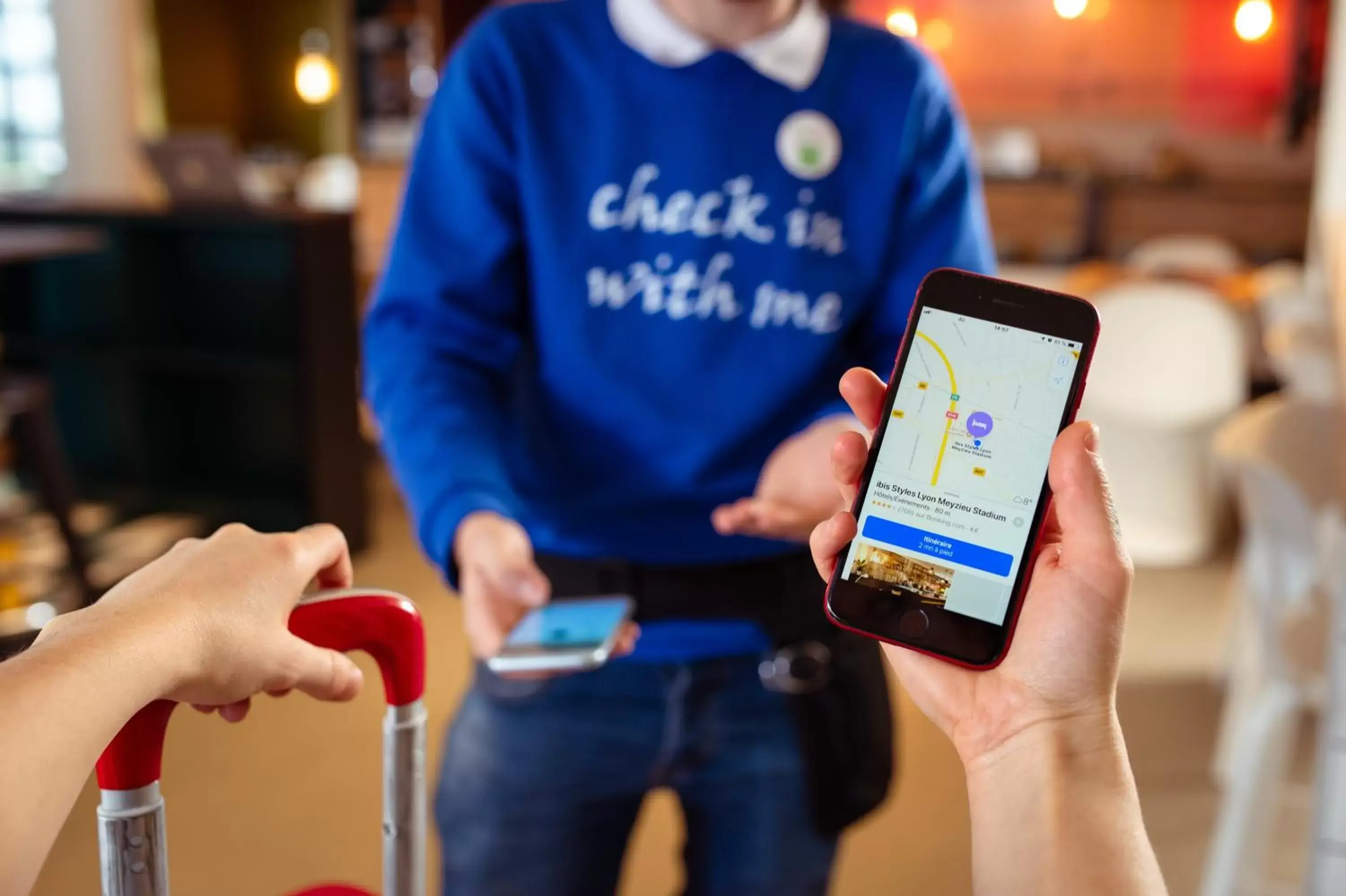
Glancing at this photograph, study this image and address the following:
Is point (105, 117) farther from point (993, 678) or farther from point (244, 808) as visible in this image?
point (993, 678)

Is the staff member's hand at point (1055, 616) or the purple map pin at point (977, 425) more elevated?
the purple map pin at point (977, 425)

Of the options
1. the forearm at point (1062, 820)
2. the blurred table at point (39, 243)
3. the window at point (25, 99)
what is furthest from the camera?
the window at point (25, 99)

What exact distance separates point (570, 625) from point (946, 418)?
33cm

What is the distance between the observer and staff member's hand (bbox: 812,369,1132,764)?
465mm

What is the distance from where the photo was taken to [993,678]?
1.67 ft

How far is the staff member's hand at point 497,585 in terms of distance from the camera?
29.5 inches

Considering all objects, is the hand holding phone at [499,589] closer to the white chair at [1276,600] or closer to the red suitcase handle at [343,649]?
the red suitcase handle at [343,649]

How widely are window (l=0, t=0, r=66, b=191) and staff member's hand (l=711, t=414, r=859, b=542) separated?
272 inches

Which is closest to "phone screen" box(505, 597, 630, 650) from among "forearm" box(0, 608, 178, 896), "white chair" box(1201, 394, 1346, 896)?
"forearm" box(0, 608, 178, 896)

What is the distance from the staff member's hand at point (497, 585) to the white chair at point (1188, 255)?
515 cm

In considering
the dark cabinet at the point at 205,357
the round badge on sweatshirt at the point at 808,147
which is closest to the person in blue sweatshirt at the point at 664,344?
the round badge on sweatshirt at the point at 808,147

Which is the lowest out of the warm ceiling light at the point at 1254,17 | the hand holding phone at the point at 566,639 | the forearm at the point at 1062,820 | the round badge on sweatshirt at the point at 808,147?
the hand holding phone at the point at 566,639

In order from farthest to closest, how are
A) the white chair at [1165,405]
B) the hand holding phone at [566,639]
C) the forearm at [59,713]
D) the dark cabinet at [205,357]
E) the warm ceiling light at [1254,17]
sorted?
the white chair at [1165,405], the dark cabinet at [205,357], the warm ceiling light at [1254,17], the hand holding phone at [566,639], the forearm at [59,713]

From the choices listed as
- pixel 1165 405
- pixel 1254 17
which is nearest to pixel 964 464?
pixel 1254 17
